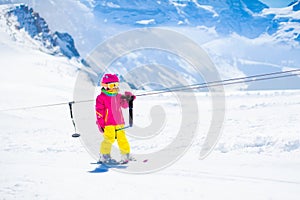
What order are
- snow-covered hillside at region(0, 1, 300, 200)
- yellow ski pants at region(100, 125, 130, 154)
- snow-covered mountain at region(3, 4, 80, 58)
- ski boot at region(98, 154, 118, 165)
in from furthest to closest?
snow-covered mountain at region(3, 4, 80, 58), ski boot at region(98, 154, 118, 165), yellow ski pants at region(100, 125, 130, 154), snow-covered hillside at region(0, 1, 300, 200)

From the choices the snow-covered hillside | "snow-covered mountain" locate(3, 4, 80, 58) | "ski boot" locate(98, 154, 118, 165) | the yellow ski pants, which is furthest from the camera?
"snow-covered mountain" locate(3, 4, 80, 58)

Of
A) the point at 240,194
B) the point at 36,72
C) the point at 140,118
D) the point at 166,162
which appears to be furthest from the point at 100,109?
the point at 36,72

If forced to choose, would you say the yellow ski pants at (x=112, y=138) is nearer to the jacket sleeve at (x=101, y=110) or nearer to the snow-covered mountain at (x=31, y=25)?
the jacket sleeve at (x=101, y=110)

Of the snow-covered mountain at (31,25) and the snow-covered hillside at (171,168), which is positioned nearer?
the snow-covered hillside at (171,168)

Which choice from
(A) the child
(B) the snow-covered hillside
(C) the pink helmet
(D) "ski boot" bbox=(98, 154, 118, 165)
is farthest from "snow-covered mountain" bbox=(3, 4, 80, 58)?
(D) "ski boot" bbox=(98, 154, 118, 165)

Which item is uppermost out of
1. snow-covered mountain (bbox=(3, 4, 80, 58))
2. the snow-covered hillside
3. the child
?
snow-covered mountain (bbox=(3, 4, 80, 58))

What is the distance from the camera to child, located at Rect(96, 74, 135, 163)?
7.50m

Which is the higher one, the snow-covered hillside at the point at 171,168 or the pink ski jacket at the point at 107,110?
the pink ski jacket at the point at 107,110

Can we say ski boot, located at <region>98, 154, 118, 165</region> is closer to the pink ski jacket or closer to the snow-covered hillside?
the snow-covered hillside

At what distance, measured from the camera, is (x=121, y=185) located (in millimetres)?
6008

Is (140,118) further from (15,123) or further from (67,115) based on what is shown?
(15,123)

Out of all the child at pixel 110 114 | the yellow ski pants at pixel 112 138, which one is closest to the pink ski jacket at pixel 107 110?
the child at pixel 110 114

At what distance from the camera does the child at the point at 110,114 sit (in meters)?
7.50

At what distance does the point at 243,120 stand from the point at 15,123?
29.2ft
